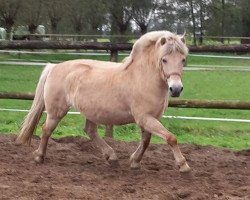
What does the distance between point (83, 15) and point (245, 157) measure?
28564mm

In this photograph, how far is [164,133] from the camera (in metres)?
5.14

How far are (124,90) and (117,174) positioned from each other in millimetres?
821

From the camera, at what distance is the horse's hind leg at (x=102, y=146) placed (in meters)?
5.93

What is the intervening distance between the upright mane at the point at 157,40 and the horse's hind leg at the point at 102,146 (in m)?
0.94

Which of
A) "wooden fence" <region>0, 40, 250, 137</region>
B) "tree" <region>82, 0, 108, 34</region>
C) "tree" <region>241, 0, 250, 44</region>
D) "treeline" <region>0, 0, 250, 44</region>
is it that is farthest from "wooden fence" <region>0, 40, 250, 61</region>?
"tree" <region>241, 0, 250, 44</region>

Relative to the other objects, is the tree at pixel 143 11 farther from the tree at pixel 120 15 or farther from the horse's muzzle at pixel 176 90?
the horse's muzzle at pixel 176 90

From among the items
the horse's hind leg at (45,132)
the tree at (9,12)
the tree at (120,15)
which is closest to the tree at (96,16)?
the tree at (120,15)

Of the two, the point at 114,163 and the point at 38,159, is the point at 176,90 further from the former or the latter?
the point at 38,159

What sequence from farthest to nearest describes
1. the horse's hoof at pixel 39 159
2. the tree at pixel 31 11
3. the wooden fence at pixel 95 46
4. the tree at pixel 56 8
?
the tree at pixel 56 8
the tree at pixel 31 11
the wooden fence at pixel 95 46
the horse's hoof at pixel 39 159

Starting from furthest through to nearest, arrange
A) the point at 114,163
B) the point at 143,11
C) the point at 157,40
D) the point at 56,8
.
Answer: the point at 143,11, the point at 56,8, the point at 114,163, the point at 157,40

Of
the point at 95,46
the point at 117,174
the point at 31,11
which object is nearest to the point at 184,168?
the point at 117,174

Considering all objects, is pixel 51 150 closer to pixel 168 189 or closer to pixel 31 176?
pixel 31 176

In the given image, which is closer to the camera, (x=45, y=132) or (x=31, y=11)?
(x=45, y=132)

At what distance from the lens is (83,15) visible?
113 feet
